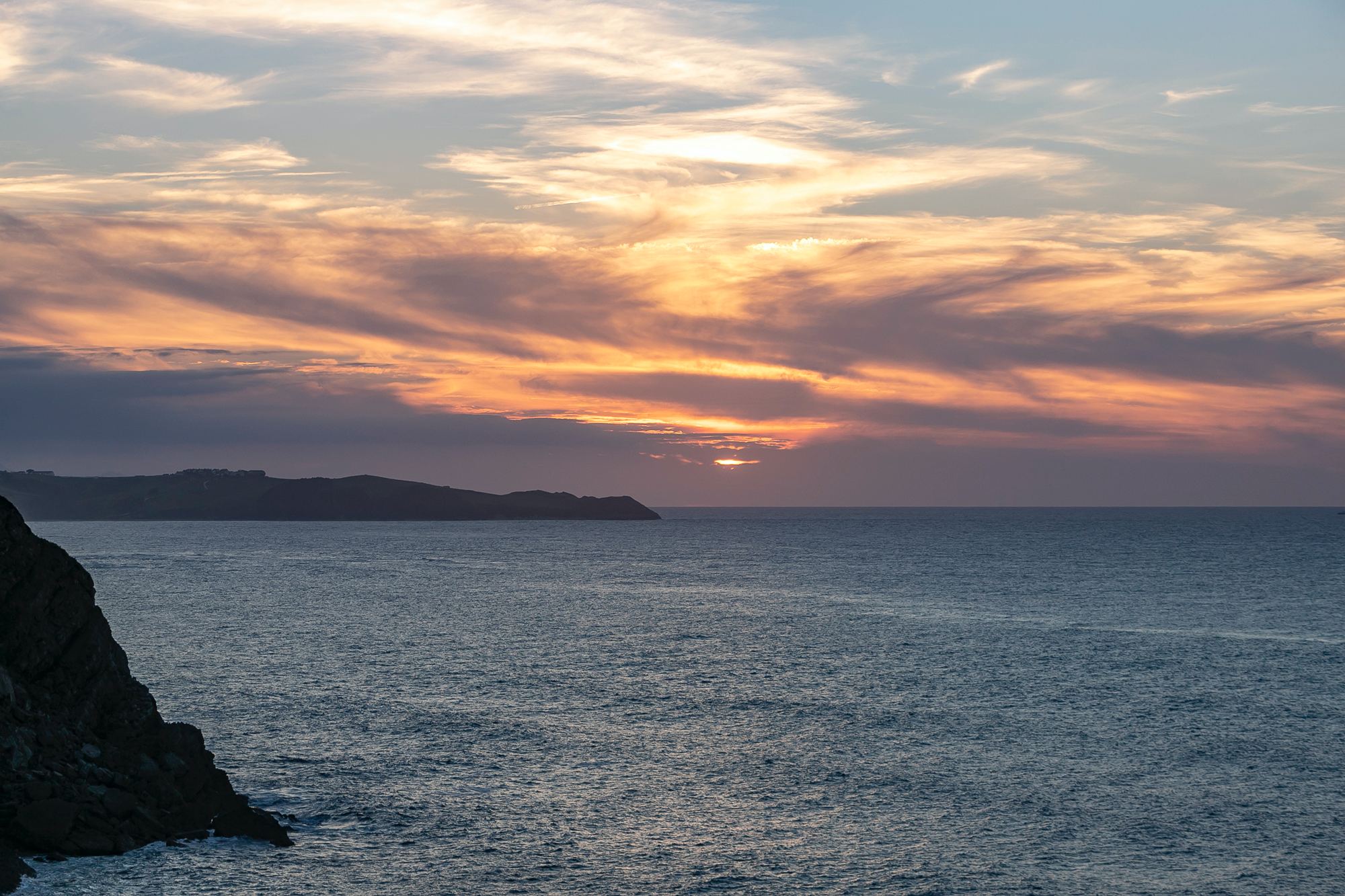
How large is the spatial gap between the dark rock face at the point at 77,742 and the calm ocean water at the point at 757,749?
125 centimetres

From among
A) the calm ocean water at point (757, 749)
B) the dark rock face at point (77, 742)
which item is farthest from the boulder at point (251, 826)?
the calm ocean water at point (757, 749)

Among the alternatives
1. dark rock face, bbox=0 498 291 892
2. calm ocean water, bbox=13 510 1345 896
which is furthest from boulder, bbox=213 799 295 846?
calm ocean water, bbox=13 510 1345 896

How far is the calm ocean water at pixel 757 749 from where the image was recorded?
1059 inches

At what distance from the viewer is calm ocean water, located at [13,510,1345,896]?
26.9 metres

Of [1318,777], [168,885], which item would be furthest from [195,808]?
[1318,777]

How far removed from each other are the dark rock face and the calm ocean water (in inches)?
49.3

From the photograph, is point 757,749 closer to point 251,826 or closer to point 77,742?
point 251,826

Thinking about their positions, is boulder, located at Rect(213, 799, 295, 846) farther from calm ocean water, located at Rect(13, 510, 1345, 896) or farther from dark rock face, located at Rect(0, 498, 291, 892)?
calm ocean water, located at Rect(13, 510, 1345, 896)

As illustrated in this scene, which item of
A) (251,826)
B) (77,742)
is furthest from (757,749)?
(77,742)

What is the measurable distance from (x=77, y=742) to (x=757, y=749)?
72.3 ft

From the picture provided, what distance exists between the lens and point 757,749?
130ft

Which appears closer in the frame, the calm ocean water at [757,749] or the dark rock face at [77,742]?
the dark rock face at [77,742]

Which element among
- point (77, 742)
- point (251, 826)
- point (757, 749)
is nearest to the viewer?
point (251, 826)

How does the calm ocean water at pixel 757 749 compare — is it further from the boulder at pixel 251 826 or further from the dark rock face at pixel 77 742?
the dark rock face at pixel 77 742
